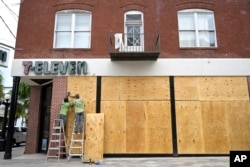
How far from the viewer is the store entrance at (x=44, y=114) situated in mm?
13633

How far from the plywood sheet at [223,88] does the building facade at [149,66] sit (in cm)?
5

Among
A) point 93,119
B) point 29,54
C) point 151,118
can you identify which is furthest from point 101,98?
point 29,54

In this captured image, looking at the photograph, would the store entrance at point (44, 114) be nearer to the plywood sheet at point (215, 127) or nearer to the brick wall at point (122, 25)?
the brick wall at point (122, 25)

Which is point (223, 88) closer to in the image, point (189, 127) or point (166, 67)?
point (189, 127)

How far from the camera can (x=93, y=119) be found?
10.9 m

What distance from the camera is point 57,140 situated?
36.0 ft

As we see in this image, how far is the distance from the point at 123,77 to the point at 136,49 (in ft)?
5.32

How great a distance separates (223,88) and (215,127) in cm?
192

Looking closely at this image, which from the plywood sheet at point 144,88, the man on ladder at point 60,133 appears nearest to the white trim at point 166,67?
the plywood sheet at point 144,88

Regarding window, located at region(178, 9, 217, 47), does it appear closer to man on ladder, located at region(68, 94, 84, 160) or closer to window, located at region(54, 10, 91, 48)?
window, located at region(54, 10, 91, 48)

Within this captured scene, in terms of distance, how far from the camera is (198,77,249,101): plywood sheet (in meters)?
11.8

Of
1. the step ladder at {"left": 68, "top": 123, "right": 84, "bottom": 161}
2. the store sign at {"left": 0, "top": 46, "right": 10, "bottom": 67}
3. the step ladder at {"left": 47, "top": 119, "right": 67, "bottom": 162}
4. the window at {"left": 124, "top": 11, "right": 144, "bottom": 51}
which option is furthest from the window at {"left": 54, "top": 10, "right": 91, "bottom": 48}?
the store sign at {"left": 0, "top": 46, "right": 10, "bottom": 67}

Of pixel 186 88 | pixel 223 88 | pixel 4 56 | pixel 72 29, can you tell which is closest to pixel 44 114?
pixel 72 29

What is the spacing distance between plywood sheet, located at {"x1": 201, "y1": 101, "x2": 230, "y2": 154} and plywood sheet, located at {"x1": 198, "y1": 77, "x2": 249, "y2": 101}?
340 millimetres
